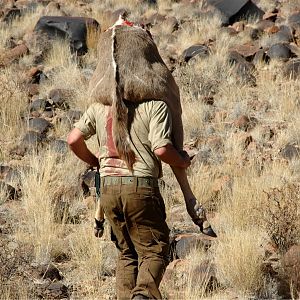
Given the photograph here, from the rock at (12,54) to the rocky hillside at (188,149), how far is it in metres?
0.04

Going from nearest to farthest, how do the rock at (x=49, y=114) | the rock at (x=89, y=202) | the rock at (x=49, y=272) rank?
the rock at (x=49, y=272) → the rock at (x=89, y=202) → the rock at (x=49, y=114)

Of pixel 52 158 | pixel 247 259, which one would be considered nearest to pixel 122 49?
pixel 247 259

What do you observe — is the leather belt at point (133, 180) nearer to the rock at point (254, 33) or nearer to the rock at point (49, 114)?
the rock at point (49, 114)

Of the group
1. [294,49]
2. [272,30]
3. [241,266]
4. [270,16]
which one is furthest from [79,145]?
[270,16]

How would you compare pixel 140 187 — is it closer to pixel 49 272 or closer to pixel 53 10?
pixel 49 272

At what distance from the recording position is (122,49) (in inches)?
204

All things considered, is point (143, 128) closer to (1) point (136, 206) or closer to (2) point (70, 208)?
(1) point (136, 206)

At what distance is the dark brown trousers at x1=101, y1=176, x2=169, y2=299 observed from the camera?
16.6 feet

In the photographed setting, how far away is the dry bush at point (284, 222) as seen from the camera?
23.2ft

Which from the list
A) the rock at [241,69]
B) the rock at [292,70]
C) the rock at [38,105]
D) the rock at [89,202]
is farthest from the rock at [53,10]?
the rock at [89,202]

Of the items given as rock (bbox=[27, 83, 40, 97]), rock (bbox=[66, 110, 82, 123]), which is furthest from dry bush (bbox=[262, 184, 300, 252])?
rock (bbox=[27, 83, 40, 97])

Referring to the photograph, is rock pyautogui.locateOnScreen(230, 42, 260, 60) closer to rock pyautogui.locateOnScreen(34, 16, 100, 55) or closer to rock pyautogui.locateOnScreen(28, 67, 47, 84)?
rock pyautogui.locateOnScreen(34, 16, 100, 55)

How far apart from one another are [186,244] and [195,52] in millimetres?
7688

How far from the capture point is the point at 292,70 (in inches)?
515
